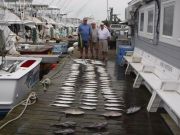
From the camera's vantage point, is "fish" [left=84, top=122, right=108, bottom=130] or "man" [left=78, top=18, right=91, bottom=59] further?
"man" [left=78, top=18, right=91, bottom=59]

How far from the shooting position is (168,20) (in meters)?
7.25

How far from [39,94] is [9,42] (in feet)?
17.9

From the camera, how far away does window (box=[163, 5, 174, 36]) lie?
689 cm

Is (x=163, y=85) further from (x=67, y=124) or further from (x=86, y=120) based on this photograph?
(x=67, y=124)

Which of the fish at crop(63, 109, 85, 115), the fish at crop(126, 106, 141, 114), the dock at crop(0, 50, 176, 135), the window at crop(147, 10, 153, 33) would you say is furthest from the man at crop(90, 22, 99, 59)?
the fish at crop(63, 109, 85, 115)

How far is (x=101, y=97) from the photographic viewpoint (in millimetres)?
7348

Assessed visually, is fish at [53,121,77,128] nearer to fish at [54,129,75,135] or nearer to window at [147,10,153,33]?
fish at [54,129,75,135]

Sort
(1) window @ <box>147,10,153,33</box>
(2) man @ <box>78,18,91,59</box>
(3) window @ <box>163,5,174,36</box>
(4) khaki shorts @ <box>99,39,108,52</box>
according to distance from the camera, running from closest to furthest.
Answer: (3) window @ <box>163,5,174,36</box> < (1) window @ <box>147,10,153,33</box> < (2) man @ <box>78,18,91,59</box> < (4) khaki shorts @ <box>99,39,108,52</box>

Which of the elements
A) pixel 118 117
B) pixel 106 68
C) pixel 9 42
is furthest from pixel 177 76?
pixel 9 42

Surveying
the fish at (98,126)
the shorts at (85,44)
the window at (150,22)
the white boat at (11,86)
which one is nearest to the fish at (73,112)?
the fish at (98,126)

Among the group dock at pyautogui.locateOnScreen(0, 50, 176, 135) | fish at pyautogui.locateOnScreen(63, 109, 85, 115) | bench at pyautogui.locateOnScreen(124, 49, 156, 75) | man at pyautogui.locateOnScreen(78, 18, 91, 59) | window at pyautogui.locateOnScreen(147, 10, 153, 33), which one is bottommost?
dock at pyautogui.locateOnScreen(0, 50, 176, 135)

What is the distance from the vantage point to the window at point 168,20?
6891 millimetres

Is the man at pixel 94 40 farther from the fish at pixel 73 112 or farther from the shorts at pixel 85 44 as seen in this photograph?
the fish at pixel 73 112

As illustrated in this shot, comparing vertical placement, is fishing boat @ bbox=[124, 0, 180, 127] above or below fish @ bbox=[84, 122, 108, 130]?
above
